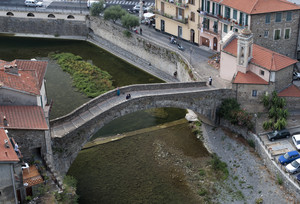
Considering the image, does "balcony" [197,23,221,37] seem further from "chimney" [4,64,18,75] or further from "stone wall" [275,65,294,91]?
"chimney" [4,64,18,75]

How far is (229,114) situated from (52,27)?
172ft

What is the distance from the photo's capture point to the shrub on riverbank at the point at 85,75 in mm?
81438

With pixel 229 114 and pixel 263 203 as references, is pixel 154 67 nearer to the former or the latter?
pixel 229 114

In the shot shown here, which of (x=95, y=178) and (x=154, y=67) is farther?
(x=154, y=67)

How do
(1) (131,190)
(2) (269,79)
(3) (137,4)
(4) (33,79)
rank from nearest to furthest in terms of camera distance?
(4) (33,79)
(1) (131,190)
(2) (269,79)
(3) (137,4)

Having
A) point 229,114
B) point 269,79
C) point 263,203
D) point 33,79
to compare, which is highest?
point 33,79

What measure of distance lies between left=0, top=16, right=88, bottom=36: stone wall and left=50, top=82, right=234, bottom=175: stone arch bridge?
140 ft

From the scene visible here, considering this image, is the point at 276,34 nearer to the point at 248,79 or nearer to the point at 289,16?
the point at 289,16

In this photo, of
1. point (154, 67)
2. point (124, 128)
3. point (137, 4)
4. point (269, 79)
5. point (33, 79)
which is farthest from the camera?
point (137, 4)

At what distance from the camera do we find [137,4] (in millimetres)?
105000

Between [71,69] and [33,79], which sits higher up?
[33,79]

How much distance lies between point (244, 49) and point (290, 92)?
26.4 ft

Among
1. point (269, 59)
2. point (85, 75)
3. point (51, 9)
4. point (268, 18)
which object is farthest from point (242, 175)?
point (51, 9)

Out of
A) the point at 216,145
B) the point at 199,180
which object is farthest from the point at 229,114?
the point at 199,180
